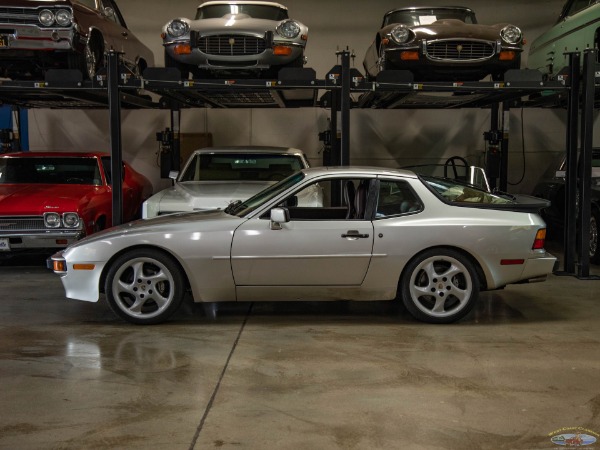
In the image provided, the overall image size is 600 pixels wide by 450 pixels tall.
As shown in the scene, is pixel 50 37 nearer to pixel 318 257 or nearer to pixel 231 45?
pixel 231 45

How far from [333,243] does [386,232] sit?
46 centimetres

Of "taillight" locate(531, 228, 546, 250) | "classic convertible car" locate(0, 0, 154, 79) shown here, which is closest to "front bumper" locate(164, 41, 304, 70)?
"classic convertible car" locate(0, 0, 154, 79)

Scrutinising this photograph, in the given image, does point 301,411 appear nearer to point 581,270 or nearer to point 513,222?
point 513,222

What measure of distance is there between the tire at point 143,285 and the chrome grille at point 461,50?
4.61m

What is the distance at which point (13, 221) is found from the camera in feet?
26.5

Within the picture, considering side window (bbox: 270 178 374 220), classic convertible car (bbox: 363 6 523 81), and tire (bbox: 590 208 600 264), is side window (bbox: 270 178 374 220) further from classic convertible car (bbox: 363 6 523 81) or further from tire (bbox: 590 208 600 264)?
tire (bbox: 590 208 600 264)

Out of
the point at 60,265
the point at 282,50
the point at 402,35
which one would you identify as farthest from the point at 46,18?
the point at 402,35

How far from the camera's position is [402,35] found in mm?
8469

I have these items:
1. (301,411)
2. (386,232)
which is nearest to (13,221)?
(386,232)

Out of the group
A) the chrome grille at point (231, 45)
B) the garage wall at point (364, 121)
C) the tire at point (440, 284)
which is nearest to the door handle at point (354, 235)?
the tire at point (440, 284)

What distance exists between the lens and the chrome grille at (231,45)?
27.4ft

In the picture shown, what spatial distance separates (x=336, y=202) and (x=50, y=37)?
3.97 meters

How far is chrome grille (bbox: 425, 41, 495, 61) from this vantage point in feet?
27.7

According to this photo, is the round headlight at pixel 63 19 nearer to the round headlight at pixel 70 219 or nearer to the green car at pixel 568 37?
the round headlight at pixel 70 219
